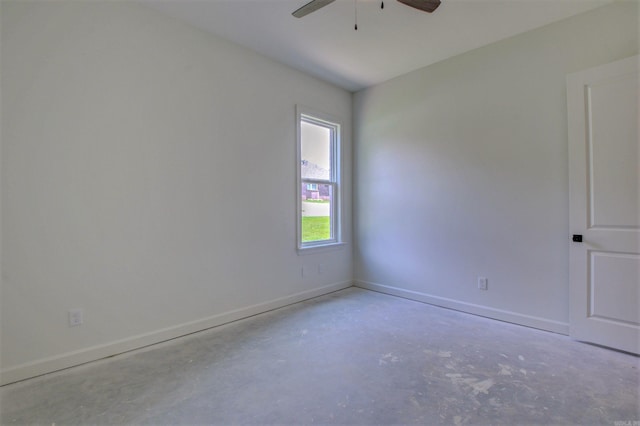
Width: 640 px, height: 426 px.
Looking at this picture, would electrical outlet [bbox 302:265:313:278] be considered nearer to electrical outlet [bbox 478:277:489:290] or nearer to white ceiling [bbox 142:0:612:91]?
electrical outlet [bbox 478:277:489:290]

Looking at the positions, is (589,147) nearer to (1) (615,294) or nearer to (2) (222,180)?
(1) (615,294)

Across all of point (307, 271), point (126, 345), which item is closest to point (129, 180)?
point (126, 345)

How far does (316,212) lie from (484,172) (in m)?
2.00

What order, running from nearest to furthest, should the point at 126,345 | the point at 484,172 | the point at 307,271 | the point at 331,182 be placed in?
the point at 126,345, the point at 484,172, the point at 307,271, the point at 331,182

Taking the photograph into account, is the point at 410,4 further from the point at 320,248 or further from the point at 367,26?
the point at 320,248

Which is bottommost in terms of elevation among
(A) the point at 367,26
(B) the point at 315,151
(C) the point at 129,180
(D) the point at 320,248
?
(D) the point at 320,248

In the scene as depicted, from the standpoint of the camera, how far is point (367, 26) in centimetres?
279

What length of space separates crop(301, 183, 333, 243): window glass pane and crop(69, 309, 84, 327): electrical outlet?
228 cm

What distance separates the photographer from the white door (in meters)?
2.36

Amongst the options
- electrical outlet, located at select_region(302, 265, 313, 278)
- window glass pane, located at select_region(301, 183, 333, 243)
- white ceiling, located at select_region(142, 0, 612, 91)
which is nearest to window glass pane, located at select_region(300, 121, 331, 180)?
window glass pane, located at select_region(301, 183, 333, 243)

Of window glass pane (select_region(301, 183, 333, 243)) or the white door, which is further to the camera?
window glass pane (select_region(301, 183, 333, 243))

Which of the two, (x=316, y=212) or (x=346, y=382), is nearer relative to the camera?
(x=346, y=382)

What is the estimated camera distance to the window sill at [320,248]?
375 cm

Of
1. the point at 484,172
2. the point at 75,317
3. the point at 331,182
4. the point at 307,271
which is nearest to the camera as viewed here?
the point at 75,317
